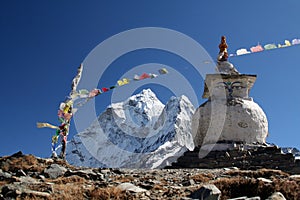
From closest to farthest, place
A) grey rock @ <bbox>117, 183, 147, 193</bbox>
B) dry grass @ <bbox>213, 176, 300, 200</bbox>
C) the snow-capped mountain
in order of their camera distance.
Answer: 1. dry grass @ <bbox>213, 176, 300, 200</bbox>
2. grey rock @ <bbox>117, 183, 147, 193</bbox>
3. the snow-capped mountain

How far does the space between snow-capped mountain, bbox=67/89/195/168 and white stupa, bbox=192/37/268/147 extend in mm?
87906

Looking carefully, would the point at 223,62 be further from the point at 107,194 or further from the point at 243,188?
the point at 107,194

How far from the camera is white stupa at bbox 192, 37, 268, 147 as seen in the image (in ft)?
51.5

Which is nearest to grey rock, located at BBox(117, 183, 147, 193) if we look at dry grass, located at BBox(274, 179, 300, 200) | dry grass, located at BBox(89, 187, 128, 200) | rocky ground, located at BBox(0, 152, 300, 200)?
rocky ground, located at BBox(0, 152, 300, 200)

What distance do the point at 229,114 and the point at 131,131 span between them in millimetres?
123156

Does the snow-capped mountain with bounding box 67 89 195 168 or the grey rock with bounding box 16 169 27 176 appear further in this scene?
the snow-capped mountain with bounding box 67 89 195 168

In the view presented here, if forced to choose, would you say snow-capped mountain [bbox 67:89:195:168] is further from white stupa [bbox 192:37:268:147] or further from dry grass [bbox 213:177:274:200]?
dry grass [bbox 213:177:274:200]

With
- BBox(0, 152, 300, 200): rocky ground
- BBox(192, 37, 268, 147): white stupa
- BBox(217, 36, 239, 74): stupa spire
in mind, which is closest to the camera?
BBox(0, 152, 300, 200): rocky ground

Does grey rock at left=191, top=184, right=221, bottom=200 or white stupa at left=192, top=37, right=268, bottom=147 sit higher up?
white stupa at left=192, top=37, right=268, bottom=147

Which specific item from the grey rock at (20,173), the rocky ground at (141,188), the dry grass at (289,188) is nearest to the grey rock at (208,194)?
the rocky ground at (141,188)

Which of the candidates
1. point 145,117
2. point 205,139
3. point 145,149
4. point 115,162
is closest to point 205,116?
point 205,139

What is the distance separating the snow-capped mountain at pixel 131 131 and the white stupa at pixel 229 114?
87.9m

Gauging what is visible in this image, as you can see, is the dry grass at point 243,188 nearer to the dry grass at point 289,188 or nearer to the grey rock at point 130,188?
the dry grass at point 289,188

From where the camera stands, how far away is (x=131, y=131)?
13812cm
